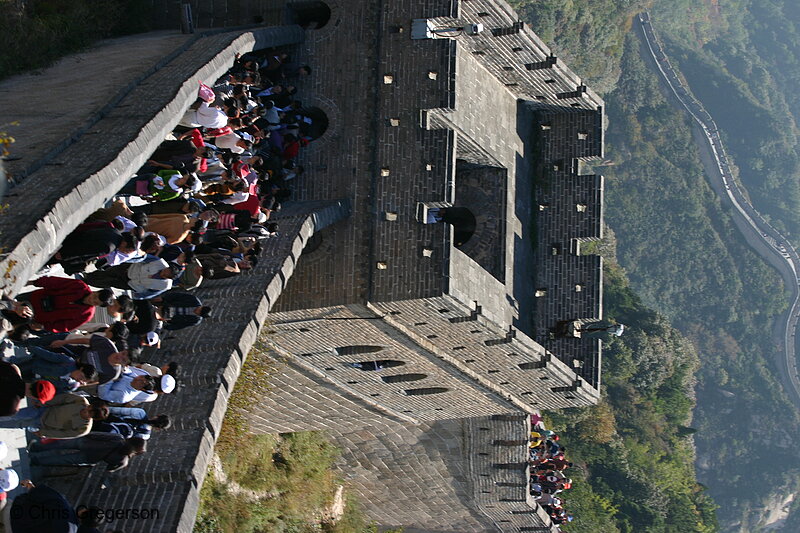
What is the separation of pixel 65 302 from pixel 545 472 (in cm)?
2019

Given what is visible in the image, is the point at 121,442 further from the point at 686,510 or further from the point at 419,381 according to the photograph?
the point at 686,510

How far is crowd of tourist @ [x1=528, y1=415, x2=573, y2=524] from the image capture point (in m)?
27.6

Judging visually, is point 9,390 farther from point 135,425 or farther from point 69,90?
point 69,90

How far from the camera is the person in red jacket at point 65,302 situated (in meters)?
10.8

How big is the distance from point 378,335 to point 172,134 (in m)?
5.83

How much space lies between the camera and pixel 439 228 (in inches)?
690

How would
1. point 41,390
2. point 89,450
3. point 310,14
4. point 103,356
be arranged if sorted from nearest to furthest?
point 41,390
point 103,356
point 89,450
point 310,14

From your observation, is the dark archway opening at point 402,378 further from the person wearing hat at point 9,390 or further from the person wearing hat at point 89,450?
the person wearing hat at point 9,390

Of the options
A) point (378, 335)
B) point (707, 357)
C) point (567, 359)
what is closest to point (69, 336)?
point (378, 335)

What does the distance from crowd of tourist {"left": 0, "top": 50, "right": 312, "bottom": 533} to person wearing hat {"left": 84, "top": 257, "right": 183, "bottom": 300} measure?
0.02 meters

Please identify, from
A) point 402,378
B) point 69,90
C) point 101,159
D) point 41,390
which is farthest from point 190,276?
point 402,378

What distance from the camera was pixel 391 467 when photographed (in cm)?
2656

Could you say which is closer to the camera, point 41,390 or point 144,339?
point 41,390

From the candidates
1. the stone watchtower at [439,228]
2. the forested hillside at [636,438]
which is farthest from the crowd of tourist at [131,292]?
the forested hillside at [636,438]
